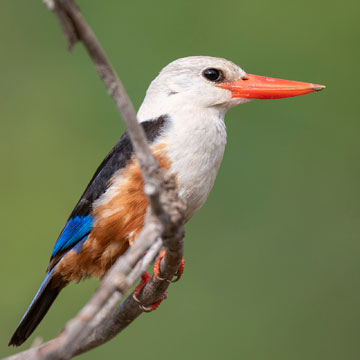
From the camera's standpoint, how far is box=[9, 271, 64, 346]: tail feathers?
8.96 ft

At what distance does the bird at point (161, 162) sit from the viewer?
243 cm

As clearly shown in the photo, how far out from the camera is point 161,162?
2393 millimetres

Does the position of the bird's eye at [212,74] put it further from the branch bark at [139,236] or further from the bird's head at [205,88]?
the branch bark at [139,236]

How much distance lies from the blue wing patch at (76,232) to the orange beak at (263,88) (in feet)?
2.43

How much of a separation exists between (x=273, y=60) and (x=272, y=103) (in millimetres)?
258

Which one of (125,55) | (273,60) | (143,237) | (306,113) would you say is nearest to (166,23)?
(125,55)

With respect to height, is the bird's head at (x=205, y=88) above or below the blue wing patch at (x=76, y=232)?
above

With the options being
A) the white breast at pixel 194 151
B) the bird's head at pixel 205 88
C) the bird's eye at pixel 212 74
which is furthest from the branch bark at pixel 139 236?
the bird's eye at pixel 212 74

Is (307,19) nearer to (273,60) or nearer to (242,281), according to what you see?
(273,60)

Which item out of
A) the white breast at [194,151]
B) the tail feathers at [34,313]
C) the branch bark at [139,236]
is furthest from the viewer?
the tail feathers at [34,313]

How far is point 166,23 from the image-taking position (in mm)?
4238

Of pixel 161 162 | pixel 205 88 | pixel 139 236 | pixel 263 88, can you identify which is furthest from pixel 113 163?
pixel 139 236

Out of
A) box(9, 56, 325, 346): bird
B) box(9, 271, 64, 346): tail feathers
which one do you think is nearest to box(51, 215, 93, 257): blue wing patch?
box(9, 56, 325, 346): bird

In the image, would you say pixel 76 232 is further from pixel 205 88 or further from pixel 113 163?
pixel 205 88
